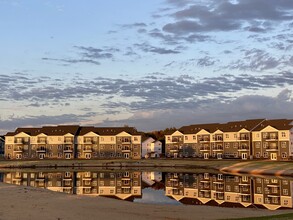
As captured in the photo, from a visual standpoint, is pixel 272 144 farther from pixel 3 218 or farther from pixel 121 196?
pixel 3 218

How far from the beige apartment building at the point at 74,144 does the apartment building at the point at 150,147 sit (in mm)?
13293

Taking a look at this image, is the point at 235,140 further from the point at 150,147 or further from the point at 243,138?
the point at 150,147

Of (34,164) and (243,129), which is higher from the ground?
(243,129)

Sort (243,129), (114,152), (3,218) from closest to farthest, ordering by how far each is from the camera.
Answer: (3,218), (243,129), (114,152)

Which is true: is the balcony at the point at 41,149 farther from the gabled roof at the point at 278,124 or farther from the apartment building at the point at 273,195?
the apartment building at the point at 273,195

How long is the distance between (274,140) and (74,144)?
191 ft

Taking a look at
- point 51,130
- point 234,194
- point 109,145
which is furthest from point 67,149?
point 234,194

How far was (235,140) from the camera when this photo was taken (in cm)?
11012

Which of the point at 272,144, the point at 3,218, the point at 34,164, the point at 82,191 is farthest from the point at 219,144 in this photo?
the point at 3,218

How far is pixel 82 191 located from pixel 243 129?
70.6m

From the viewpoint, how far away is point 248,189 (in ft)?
155

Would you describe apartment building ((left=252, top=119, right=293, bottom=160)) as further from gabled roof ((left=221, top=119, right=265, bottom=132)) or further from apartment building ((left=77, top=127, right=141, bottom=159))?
apartment building ((left=77, top=127, right=141, bottom=159))

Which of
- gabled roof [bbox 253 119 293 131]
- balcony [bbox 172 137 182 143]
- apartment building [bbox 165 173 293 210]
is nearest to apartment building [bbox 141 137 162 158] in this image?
balcony [bbox 172 137 182 143]

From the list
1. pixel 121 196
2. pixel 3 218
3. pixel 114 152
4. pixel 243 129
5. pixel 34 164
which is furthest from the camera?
pixel 114 152
